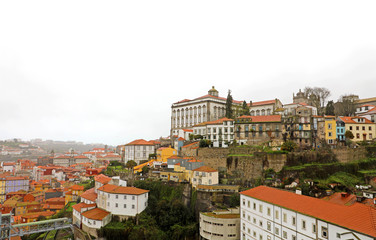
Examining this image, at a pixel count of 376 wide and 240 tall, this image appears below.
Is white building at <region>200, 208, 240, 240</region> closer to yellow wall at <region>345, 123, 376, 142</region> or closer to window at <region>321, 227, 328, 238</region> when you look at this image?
window at <region>321, 227, 328, 238</region>

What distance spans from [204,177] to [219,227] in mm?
8656

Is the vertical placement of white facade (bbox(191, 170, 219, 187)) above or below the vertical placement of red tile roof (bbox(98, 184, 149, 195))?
above

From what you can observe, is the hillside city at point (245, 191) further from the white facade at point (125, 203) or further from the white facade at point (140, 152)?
the white facade at point (140, 152)

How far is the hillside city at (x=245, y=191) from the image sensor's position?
23609mm

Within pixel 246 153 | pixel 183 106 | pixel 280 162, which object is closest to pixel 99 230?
pixel 246 153

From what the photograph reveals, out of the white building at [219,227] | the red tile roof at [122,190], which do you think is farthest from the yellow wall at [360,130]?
the red tile roof at [122,190]

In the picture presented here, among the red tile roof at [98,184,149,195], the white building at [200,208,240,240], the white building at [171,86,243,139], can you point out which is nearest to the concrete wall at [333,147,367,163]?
the white building at [200,208,240,240]

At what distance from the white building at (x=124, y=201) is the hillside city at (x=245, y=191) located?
0.47ft

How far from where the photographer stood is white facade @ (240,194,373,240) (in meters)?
18.9

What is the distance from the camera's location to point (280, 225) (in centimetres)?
2400

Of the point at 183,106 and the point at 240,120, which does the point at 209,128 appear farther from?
the point at 183,106

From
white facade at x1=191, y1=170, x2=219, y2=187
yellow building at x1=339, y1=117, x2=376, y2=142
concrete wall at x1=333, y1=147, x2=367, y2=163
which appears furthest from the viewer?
yellow building at x1=339, y1=117, x2=376, y2=142

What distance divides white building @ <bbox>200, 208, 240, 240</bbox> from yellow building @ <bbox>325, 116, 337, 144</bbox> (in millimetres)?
25610

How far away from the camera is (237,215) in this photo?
31.8m
